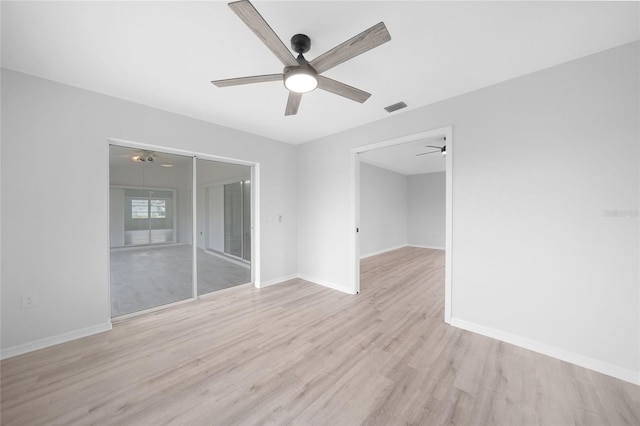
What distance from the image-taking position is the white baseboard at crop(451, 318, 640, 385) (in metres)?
1.83

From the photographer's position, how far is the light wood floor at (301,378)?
1.53 meters

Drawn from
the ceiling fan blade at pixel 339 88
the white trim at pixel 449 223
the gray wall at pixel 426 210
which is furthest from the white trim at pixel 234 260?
the gray wall at pixel 426 210

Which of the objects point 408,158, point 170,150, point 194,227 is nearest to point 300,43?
point 170,150

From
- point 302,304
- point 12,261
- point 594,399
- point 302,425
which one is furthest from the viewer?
point 302,304

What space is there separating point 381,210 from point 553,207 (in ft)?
17.1

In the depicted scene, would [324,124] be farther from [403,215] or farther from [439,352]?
[403,215]

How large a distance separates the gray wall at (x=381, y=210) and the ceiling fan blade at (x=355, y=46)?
499 cm

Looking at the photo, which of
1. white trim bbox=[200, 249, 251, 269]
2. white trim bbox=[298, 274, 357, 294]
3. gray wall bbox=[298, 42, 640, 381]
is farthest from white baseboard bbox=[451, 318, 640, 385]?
white trim bbox=[200, 249, 251, 269]

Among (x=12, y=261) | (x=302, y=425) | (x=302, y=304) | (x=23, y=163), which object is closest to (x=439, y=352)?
(x=302, y=425)

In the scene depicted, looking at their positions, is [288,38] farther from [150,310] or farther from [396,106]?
[150,310]

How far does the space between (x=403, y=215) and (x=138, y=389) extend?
26.6ft

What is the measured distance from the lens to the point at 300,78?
5.74 feet

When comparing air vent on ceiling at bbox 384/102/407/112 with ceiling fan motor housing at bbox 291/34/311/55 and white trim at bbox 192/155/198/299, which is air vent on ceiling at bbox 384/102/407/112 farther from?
white trim at bbox 192/155/198/299

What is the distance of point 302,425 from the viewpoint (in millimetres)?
1449
